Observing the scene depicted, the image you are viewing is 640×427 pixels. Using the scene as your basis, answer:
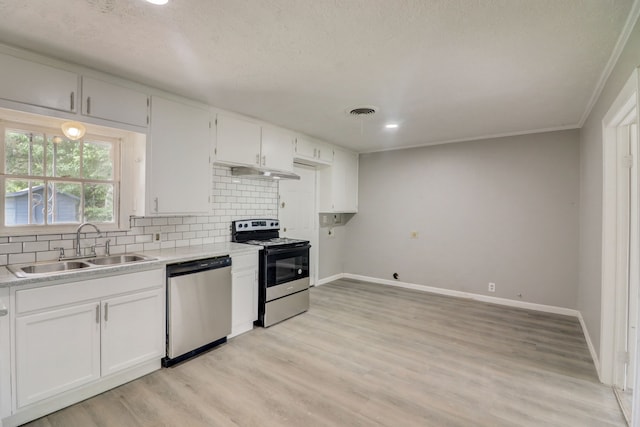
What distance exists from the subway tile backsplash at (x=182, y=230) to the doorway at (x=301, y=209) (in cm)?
20

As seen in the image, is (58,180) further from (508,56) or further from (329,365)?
(508,56)

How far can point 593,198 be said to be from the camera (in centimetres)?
295

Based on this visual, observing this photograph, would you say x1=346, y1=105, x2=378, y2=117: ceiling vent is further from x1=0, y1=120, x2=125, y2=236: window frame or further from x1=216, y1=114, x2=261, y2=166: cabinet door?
x1=0, y1=120, x2=125, y2=236: window frame

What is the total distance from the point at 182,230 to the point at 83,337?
137 centimetres

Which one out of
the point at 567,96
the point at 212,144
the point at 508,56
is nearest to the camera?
the point at 508,56

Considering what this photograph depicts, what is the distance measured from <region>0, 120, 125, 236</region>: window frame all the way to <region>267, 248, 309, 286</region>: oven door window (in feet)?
5.05

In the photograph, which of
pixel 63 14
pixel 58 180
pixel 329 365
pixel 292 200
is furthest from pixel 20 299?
pixel 292 200

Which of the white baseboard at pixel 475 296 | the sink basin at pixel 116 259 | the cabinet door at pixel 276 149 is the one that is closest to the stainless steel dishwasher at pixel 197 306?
the sink basin at pixel 116 259

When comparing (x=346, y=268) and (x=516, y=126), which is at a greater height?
(x=516, y=126)

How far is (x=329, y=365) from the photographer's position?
268 centimetres

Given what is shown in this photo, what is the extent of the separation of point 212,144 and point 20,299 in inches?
78.3

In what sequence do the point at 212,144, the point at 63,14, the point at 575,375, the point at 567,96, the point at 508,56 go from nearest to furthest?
the point at 63,14 → the point at 508,56 → the point at 575,375 → the point at 567,96 → the point at 212,144

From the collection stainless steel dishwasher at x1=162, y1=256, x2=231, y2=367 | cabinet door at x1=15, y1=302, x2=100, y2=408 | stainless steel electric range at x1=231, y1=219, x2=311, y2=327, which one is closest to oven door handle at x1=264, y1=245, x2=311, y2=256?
stainless steel electric range at x1=231, y1=219, x2=311, y2=327

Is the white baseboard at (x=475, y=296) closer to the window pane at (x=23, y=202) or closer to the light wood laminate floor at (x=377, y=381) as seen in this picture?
the light wood laminate floor at (x=377, y=381)
